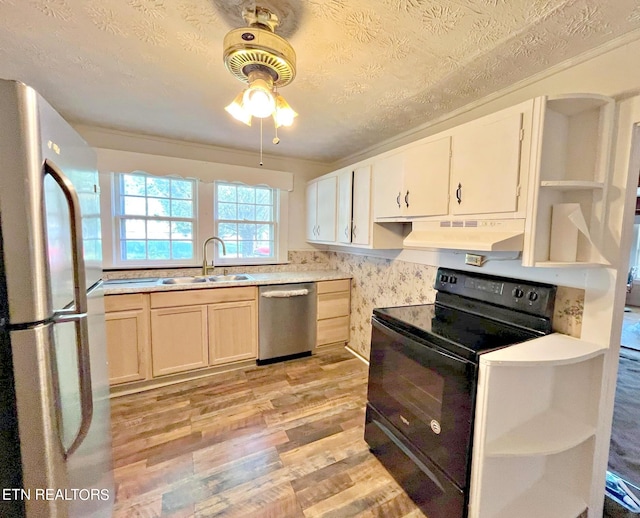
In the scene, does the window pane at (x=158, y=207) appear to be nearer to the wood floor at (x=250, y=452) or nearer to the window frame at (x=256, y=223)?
the window frame at (x=256, y=223)

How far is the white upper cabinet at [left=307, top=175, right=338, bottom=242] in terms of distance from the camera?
303 cm

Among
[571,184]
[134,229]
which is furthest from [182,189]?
[571,184]

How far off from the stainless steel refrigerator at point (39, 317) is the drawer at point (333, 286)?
241 cm

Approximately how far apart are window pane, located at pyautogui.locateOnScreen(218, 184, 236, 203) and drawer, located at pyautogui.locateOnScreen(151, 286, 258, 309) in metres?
1.17

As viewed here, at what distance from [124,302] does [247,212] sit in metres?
1.64

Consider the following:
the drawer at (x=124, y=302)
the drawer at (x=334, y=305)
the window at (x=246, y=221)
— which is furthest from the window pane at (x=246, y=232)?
the drawer at (x=124, y=302)

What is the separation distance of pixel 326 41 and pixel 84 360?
5.40 ft

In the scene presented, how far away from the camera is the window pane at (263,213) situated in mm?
3553

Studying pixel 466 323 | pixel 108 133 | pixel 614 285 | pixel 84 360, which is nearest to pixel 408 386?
pixel 466 323

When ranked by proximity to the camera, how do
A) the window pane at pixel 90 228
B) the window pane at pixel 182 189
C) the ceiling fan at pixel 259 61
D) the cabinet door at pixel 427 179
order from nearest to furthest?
the window pane at pixel 90 228
the ceiling fan at pixel 259 61
the cabinet door at pixel 427 179
the window pane at pixel 182 189

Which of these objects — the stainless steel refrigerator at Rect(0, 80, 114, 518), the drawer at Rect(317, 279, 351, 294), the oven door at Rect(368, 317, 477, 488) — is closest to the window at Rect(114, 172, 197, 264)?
the drawer at Rect(317, 279, 351, 294)

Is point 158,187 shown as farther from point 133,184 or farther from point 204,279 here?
point 204,279

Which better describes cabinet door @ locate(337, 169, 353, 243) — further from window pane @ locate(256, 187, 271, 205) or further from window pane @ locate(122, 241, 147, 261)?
window pane @ locate(122, 241, 147, 261)

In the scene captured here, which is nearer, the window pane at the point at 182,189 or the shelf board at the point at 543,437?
the shelf board at the point at 543,437
